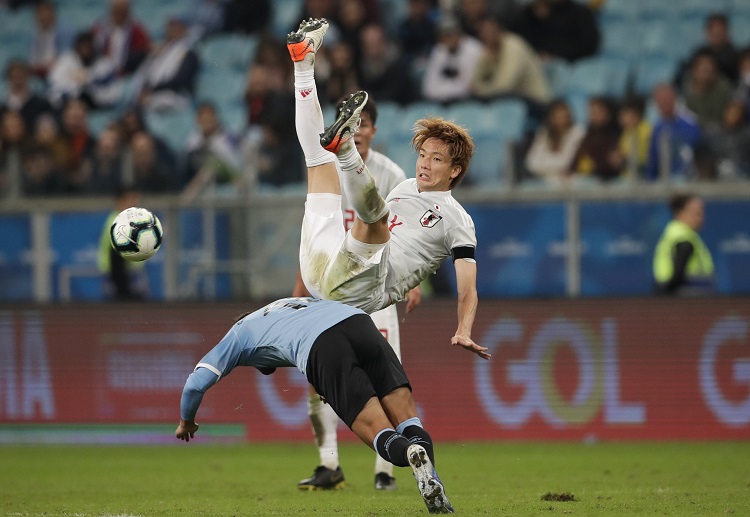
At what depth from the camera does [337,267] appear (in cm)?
696

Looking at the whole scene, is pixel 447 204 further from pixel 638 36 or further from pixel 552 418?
pixel 638 36

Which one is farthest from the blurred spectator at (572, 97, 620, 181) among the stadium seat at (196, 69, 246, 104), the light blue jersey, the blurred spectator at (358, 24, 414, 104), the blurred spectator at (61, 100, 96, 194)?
the light blue jersey

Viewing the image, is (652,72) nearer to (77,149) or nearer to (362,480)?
(77,149)

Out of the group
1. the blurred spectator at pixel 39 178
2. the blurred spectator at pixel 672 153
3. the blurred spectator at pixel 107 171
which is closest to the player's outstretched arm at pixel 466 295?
the blurred spectator at pixel 672 153

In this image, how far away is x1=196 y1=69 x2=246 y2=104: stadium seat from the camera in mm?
17625

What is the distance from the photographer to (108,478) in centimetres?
987

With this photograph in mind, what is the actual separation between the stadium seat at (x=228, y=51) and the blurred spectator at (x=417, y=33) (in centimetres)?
230

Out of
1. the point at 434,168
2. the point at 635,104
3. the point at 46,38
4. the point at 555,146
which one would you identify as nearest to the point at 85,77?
the point at 46,38

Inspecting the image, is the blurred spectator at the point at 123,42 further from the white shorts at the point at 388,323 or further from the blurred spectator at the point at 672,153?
the white shorts at the point at 388,323

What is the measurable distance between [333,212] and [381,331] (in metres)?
1.61

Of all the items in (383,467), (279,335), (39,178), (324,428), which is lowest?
(383,467)

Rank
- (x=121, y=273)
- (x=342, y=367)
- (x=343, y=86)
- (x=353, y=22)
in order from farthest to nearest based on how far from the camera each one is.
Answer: (x=353, y=22) → (x=343, y=86) → (x=121, y=273) → (x=342, y=367)

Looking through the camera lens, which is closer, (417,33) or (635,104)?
(635,104)

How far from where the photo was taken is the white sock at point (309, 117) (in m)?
7.52
